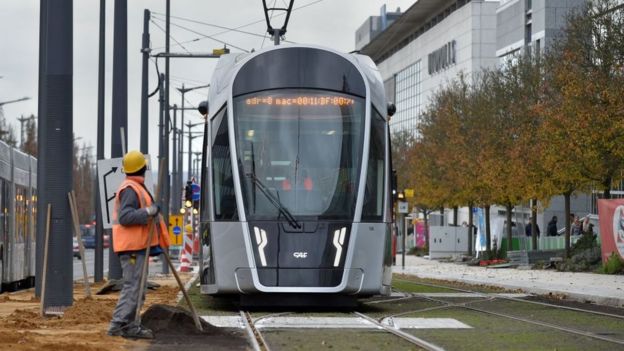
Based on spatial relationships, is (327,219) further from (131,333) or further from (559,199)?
(559,199)

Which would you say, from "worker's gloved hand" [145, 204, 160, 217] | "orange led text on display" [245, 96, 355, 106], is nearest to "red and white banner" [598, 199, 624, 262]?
"orange led text on display" [245, 96, 355, 106]

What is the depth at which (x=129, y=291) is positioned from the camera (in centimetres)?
1404

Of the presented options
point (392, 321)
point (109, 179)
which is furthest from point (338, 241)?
point (109, 179)

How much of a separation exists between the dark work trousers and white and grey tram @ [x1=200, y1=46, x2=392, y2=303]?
5.47 metres

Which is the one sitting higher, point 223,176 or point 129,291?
point 223,176

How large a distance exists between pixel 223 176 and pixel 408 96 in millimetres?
100888

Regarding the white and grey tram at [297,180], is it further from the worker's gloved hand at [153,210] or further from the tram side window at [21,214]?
the tram side window at [21,214]

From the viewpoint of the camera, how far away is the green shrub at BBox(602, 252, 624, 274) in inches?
1462

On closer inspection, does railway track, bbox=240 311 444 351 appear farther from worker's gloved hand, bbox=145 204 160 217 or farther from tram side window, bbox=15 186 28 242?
tram side window, bbox=15 186 28 242

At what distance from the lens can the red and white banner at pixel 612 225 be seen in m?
36.2

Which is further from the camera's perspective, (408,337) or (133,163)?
(408,337)

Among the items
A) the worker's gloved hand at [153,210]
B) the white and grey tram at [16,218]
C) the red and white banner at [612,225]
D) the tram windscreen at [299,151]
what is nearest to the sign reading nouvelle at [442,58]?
the red and white banner at [612,225]

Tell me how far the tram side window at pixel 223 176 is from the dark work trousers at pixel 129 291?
5.91 meters

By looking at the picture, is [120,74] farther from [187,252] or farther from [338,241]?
[187,252]
